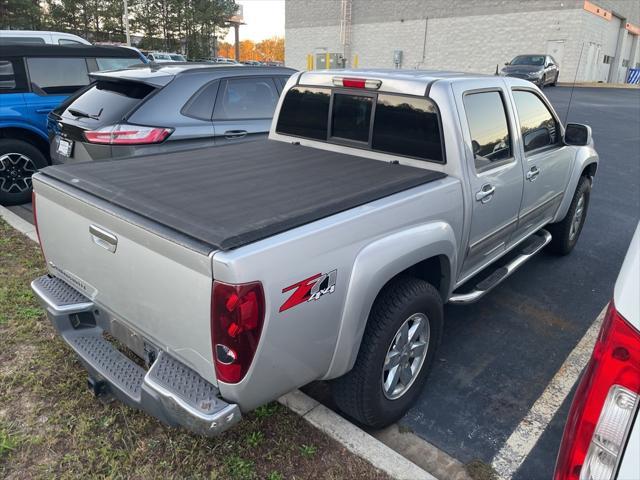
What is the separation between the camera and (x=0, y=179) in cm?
619

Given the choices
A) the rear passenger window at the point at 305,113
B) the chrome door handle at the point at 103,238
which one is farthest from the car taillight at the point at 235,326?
the rear passenger window at the point at 305,113

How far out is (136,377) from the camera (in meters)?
2.47

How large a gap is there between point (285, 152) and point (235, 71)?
7.86ft

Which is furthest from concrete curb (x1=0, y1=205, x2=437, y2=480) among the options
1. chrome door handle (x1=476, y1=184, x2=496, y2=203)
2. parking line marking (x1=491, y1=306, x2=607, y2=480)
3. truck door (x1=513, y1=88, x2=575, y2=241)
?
truck door (x1=513, y1=88, x2=575, y2=241)

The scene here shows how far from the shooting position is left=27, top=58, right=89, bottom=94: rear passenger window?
249 inches

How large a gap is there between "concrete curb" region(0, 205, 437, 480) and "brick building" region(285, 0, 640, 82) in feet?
96.6

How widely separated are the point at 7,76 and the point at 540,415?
664 centimetres

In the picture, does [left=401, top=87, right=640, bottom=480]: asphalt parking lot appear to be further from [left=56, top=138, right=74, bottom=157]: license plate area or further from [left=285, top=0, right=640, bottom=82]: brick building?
[left=285, top=0, right=640, bottom=82]: brick building

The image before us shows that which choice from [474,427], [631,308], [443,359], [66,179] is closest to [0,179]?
[66,179]

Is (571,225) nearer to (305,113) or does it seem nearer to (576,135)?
(576,135)

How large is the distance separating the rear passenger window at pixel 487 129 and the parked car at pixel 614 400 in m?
2.00

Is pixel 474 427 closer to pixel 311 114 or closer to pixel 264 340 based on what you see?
pixel 264 340

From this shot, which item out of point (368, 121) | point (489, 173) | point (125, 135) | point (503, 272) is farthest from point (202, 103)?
point (503, 272)

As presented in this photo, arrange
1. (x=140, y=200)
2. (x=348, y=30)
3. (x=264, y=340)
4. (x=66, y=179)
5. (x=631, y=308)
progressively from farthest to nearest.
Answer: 1. (x=348, y=30)
2. (x=66, y=179)
3. (x=140, y=200)
4. (x=264, y=340)
5. (x=631, y=308)
